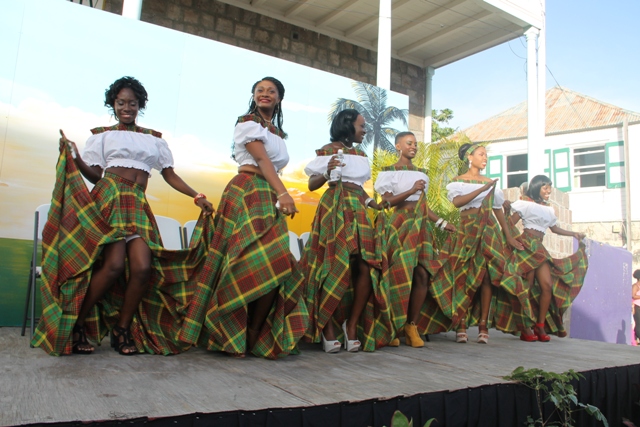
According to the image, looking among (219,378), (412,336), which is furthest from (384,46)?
(219,378)

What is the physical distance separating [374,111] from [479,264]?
3.07 meters

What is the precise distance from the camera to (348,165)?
3.83 metres

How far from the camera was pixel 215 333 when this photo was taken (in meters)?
3.10

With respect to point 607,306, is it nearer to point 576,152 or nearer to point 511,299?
point 511,299

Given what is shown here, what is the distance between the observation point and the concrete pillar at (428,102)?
12375mm

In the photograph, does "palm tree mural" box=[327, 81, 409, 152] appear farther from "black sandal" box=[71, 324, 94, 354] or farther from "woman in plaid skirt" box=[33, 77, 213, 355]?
"black sandal" box=[71, 324, 94, 354]

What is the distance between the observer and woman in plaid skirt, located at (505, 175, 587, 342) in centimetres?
512

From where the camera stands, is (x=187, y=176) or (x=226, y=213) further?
(x=187, y=176)

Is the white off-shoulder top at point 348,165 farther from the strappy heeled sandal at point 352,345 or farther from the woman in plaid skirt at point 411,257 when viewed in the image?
the strappy heeled sandal at point 352,345

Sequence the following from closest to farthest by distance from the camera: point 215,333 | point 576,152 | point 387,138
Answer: point 215,333 → point 387,138 → point 576,152

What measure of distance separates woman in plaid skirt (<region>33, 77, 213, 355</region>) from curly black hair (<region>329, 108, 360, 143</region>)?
1.10 m

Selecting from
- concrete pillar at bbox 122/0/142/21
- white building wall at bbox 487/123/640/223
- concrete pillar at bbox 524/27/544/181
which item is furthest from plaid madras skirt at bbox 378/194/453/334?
white building wall at bbox 487/123/640/223

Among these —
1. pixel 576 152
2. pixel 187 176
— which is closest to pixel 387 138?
pixel 187 176

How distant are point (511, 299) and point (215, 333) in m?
2.98
